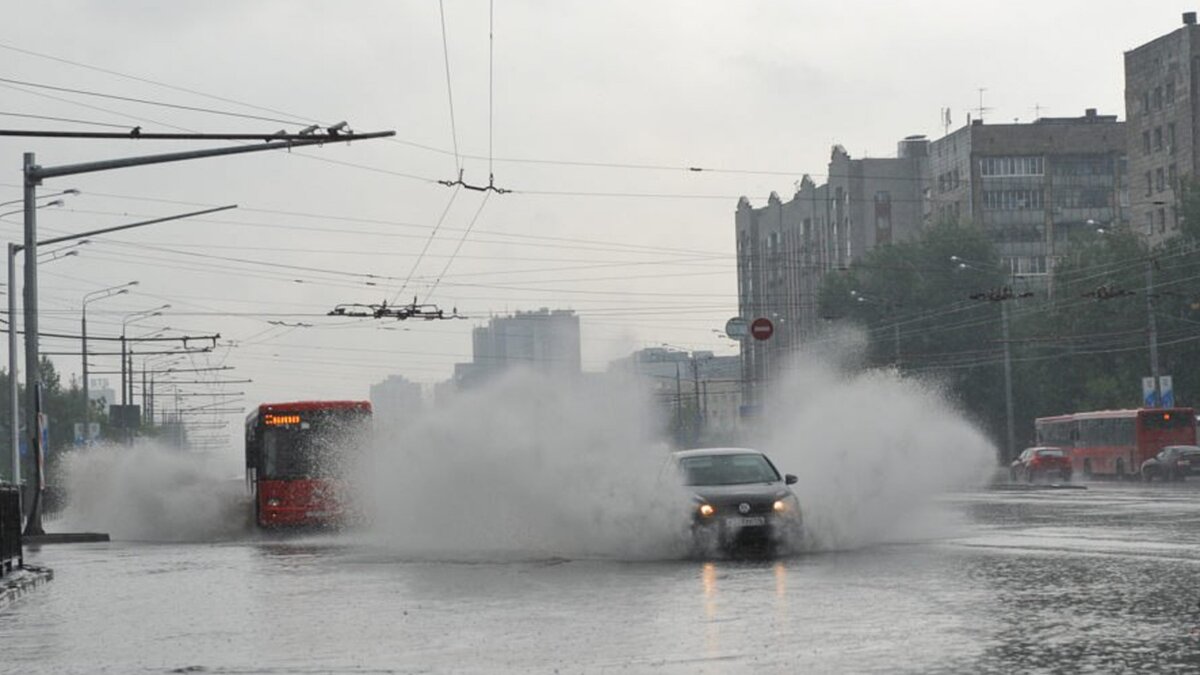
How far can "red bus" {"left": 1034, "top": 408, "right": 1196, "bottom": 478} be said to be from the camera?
224 ft

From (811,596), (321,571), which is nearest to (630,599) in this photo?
(811,596)

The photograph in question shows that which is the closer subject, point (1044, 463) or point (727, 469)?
point (727, 469)

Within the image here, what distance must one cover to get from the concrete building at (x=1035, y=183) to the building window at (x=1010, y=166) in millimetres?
66

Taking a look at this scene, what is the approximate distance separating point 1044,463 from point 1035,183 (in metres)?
65.0

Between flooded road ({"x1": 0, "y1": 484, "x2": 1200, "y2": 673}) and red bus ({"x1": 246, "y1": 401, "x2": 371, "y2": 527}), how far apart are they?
1188 centimetres

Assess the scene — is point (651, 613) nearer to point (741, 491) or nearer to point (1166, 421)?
point (741, 491)

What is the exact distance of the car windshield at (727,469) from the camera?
25.2 metres

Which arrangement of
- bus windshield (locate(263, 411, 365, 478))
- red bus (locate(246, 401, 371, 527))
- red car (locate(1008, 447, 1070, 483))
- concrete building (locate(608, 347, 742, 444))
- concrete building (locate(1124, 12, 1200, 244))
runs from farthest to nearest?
concrete building (locate(608, 347, 742, 444)) < concrete building (locate(1124, 12, 1200, 244)) < red car (locate(1008, 447, 1070, 483)) < bus windshield (locate(263, 411, 365, 478)) < red bus (locate(246, 401, 371, 527))

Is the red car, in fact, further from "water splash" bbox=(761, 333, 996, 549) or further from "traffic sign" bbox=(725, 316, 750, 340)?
"water splash" bbox=(761, 333, 996, 549)

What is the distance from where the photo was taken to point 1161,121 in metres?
110

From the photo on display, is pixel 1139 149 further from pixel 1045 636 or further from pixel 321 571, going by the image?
pixel 1045 636

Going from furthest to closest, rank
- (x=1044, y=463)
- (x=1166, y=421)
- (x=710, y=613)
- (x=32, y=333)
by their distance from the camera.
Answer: (x=1044, y=463) < (x=1166, y=421) < (x=32, y=333) < (x=710, y=613)

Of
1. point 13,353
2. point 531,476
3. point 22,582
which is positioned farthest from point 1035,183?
point 22,582

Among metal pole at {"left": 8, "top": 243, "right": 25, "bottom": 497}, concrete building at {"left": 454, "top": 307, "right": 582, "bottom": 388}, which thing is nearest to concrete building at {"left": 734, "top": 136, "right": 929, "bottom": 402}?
concrete building at {"left": 454, "top": 307, "right": 582, "bottom": 388}
